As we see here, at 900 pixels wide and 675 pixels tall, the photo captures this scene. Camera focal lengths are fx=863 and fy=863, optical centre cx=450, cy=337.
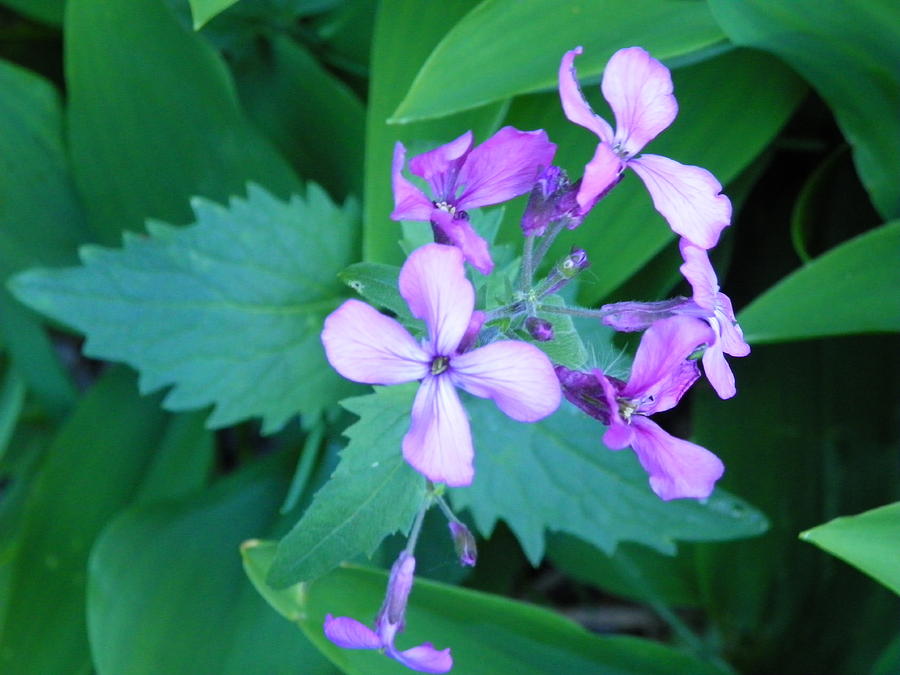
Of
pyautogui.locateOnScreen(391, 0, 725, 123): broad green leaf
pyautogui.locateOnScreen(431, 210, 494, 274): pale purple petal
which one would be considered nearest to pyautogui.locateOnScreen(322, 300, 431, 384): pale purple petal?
pyautogui.locateOnScreen(431, 210, 494, 274): pale purple petal

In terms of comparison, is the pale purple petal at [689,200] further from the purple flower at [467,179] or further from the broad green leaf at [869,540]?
the broad green leaf at [869,540]

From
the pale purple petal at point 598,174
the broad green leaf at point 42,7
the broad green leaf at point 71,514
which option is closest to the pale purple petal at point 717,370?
the pale purple petal at point 598,174

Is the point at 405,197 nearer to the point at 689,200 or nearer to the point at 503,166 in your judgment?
the point at 503,166

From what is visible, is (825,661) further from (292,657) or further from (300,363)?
(300,363)

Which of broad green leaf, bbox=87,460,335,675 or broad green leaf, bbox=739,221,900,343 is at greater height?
broad green leaf, bbox=739,221,900,343

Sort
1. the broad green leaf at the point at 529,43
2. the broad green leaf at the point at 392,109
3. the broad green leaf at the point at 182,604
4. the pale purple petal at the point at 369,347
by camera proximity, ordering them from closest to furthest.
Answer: the pale purple petal at the point at 369,347 → the broad green leaf at the point at 529,43 → the broad green leaf at the point at 392,109 → the broad green leaf at the point at 182,604

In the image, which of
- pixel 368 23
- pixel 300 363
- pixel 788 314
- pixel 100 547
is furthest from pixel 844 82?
pixel 100 547

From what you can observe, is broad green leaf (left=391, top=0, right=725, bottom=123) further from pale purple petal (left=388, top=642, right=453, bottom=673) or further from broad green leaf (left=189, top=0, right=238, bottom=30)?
pale purple petal (left=388, top=642, right=453, bottom=673)
